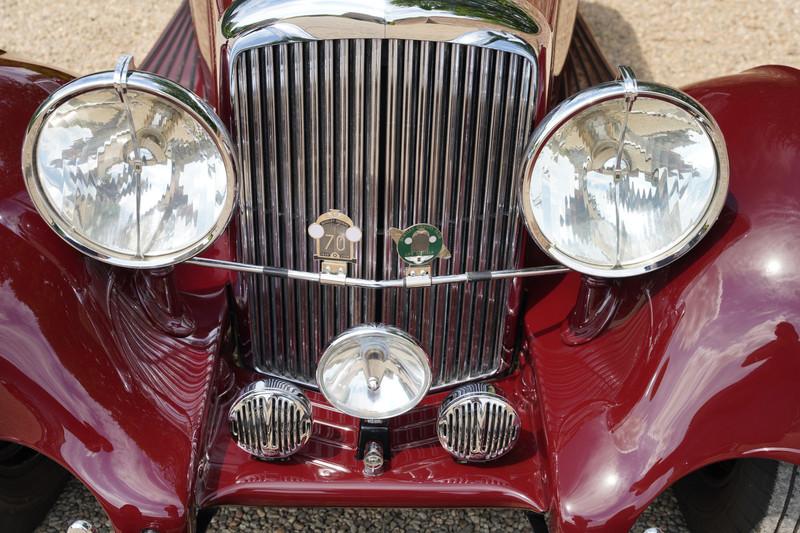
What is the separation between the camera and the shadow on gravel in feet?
15.2

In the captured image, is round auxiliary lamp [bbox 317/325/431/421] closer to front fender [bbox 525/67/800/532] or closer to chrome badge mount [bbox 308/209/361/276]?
chrome badge mount [bbox 308/209/361/276]

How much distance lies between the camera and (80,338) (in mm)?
1734

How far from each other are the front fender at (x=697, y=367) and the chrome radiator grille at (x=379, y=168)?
32 centimetres

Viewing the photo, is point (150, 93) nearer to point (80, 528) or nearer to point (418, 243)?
point (418, 243)

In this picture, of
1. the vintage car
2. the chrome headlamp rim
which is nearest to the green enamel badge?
the vintage car

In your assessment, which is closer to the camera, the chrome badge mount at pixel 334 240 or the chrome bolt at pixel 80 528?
the chrome bolt at pixel 80 528

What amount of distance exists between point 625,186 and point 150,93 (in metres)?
0.98

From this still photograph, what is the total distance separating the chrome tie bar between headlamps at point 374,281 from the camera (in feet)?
6.06

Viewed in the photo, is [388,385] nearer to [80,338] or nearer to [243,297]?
[243,297]

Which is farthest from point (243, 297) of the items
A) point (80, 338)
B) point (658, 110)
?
point (658, 110)

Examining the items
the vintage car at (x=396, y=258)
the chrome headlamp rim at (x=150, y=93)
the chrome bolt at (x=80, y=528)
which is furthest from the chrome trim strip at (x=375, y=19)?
the chrome bolt at (x=80, y=528)

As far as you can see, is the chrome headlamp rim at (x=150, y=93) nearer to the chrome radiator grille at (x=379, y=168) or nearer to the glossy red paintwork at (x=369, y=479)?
the chrome radiator grille at (x=379, y=168)

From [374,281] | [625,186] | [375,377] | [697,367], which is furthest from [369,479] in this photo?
[625,186]

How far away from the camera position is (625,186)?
1756 mm
